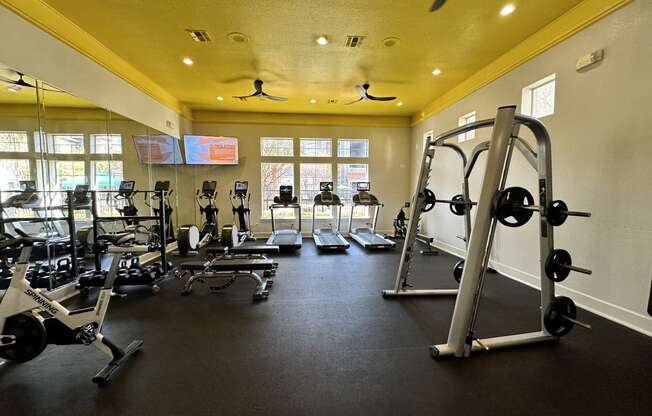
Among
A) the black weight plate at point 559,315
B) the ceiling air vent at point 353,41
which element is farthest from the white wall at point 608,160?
the ceiling air vent at point 353,41

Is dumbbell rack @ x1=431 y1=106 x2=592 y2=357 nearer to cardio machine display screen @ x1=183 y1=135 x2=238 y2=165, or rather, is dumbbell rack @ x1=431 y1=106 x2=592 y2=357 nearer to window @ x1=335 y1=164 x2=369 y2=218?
window @ x1=335 y1=164 x2=369 y2=218

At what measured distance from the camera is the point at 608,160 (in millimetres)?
2926

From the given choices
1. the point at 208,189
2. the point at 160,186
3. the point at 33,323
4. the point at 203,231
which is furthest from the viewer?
the point at 208,189

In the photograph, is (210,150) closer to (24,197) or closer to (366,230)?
(24,197)

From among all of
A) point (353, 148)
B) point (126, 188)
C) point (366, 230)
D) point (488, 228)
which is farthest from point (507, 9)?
point (126, 188)

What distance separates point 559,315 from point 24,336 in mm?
4112

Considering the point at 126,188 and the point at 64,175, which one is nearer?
the point at 64,175

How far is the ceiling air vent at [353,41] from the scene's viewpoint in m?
3.83

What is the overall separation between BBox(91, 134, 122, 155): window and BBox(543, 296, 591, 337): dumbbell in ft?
19.4

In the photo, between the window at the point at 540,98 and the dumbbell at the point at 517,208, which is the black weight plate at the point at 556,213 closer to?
the dumbbell at the point at 517,208

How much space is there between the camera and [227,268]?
383cm

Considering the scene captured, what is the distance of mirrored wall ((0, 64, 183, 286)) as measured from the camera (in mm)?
3002

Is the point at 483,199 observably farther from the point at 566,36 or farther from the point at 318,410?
the point at 566,36

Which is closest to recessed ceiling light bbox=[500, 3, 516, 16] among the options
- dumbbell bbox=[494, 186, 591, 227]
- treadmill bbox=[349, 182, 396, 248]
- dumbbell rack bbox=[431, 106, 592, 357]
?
dumbbell rack bbox=[431, 106, 592, 357]
